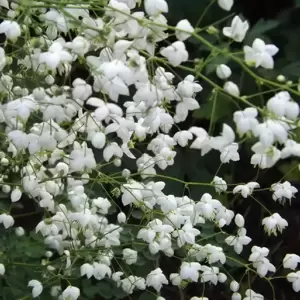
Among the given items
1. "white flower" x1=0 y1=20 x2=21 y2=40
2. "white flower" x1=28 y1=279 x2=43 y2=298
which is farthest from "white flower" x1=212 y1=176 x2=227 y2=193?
"white flower" x1=0 y1=20 x2=21 y2=40

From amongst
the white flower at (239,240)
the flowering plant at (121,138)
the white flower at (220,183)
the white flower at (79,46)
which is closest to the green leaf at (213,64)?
the flowering plant at (121,138)

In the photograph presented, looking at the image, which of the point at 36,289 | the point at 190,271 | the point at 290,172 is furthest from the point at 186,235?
the point at 290,172

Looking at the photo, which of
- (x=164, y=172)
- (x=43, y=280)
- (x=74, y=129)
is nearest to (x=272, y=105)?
(x=74, y=129)

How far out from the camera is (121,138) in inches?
33.6

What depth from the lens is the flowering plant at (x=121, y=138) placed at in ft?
2.35

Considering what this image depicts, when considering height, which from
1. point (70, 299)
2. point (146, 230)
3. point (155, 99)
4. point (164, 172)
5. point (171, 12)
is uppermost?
point (155, 99)

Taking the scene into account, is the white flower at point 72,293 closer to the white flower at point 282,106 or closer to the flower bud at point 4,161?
the flower bud at point 4,161

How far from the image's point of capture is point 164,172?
1569mm

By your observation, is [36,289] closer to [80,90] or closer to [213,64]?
[80,90]

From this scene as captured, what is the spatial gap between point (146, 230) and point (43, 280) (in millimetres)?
294

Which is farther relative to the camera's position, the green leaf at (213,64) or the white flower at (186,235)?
the green leaf at (213,64)

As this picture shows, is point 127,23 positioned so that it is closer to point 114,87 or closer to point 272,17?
point 114,87

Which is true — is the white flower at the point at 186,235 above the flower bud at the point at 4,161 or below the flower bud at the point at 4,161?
below

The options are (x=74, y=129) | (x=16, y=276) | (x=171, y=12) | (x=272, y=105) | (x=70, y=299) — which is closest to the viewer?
(x=272, y=105)
